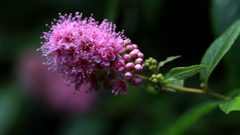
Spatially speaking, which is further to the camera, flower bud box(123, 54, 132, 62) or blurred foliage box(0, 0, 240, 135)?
blurred foliage box(0, 0, 240, 135)

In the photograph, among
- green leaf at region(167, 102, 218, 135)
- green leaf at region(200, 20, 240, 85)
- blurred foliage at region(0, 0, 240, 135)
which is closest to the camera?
green leaf at region(200, 20, 240, 85)

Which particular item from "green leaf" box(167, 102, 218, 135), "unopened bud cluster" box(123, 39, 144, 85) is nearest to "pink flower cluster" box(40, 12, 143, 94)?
"unopened bud cluster" box(123, 39, 144, 85)

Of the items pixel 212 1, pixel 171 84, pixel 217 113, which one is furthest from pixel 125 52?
pixel 217 113

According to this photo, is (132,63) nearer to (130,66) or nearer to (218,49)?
(130,66)

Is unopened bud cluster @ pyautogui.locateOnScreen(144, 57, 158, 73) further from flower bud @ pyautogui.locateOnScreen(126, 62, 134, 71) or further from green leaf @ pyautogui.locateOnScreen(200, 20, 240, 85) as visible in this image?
green leaf @ pyautogui.locateOnScreen(200, 20, 240, 85)

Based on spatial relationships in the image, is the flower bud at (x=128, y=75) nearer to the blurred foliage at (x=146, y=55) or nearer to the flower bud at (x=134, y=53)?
the flower bud at (x=134, y=53)

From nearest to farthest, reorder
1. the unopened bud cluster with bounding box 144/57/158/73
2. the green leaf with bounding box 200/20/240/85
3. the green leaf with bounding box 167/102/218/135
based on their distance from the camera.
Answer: the unopened bud cluster with bounding box 144/57/158/73
the green leaf with bounding box 200/20/240/85
the green leaf with bounding box 167/102/218/135

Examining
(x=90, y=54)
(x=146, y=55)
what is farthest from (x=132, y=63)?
(x=146, y=55)

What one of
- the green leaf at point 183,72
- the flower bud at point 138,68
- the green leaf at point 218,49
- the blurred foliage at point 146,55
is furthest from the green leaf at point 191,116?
the flower bud at point 138,68
